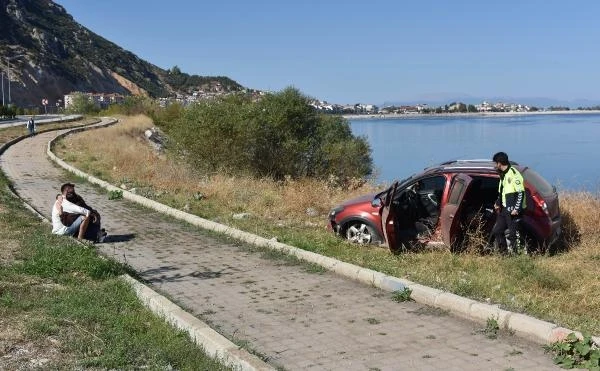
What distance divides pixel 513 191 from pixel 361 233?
2690 mm

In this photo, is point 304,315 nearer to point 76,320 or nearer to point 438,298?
point 438,298

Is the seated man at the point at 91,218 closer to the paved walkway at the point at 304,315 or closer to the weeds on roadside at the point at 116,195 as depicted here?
the paved walkway at the point at 304,315

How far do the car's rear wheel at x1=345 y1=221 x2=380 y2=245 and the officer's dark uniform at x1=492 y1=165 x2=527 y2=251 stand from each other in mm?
1997

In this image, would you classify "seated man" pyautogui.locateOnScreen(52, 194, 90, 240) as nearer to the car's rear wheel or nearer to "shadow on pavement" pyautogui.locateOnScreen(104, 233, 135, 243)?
"shadow on pavement" pyautogui.locateOnScreen(104, 233, 135, 243)

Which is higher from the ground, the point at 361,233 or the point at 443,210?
the point at 443,210

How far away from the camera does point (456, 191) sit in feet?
30.0

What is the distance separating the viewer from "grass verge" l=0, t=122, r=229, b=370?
16.6 ft

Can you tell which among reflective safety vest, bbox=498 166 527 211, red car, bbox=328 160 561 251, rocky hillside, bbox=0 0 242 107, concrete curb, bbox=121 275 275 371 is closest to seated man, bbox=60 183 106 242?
concrete curb, bbox=121 275 275 371

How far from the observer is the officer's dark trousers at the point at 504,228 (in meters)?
8.84

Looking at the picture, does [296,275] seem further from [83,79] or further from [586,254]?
[83,79]

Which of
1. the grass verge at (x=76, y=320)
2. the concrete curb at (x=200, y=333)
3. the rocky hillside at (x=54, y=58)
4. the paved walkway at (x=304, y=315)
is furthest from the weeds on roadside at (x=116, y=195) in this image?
the rocky hillside at (x=54, y=58)

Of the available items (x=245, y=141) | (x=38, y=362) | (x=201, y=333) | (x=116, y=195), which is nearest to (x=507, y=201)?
(x=201, y=333)

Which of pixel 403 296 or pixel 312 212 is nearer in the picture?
pixel 403 296

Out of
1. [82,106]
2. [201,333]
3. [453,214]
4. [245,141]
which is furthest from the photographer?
[82,106]
